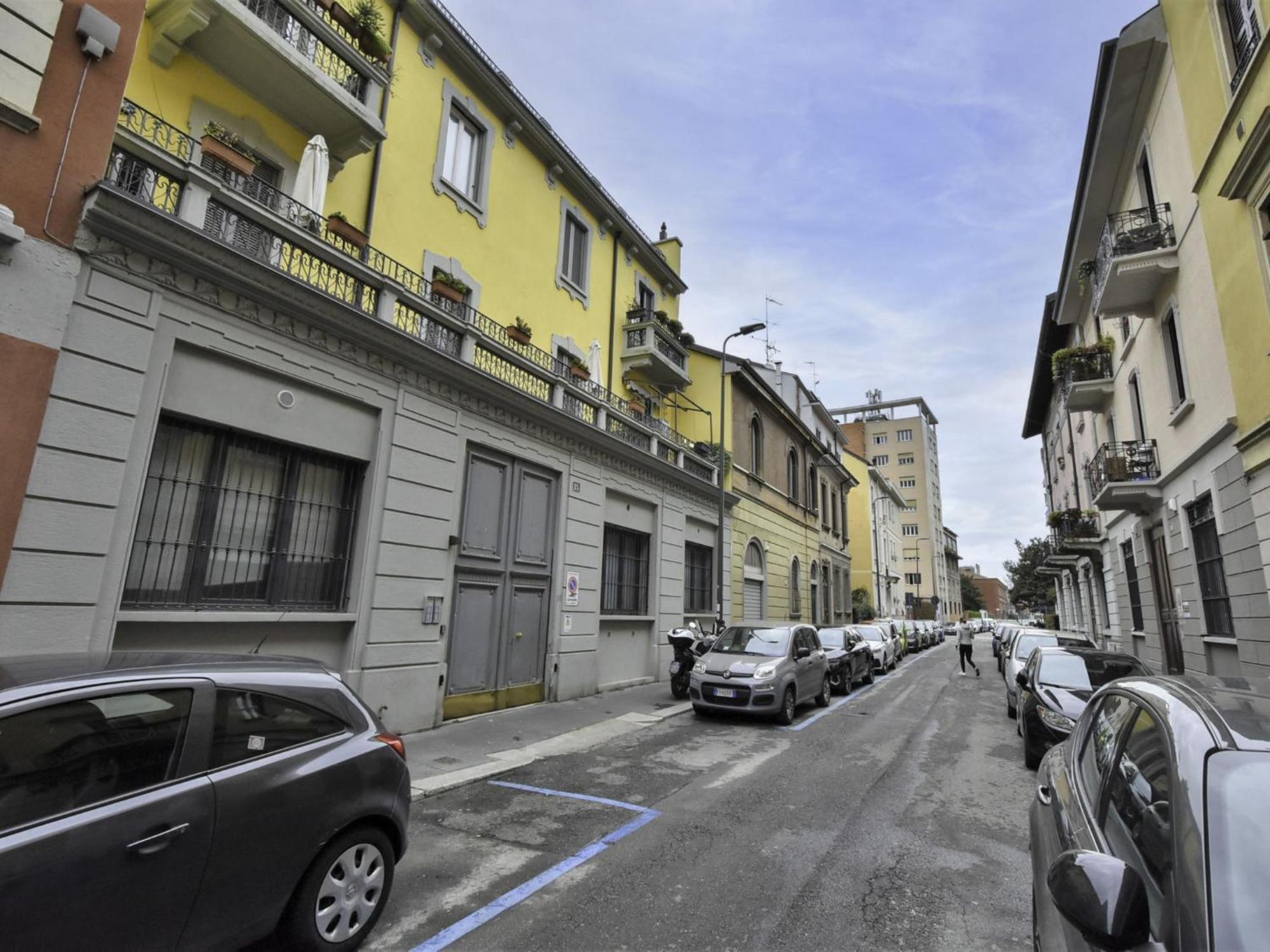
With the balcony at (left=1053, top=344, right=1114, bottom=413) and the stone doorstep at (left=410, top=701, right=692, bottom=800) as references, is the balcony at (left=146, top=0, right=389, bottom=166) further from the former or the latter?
the balcony at (left=1053, top=344, right=1114, bottom=413)

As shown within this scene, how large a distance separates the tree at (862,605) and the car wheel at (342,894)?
36.8 metres

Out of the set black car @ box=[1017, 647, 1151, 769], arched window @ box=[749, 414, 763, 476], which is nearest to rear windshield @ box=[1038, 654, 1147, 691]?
black car @ box=[1017, 647, 1151, 769]

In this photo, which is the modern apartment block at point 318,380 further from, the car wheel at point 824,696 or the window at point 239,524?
the car wheel at point 824,696

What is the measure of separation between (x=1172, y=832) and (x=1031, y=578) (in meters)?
52.6

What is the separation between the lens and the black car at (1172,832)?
165cm

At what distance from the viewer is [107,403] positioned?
6195 millimetres

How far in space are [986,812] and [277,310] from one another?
31.3ft

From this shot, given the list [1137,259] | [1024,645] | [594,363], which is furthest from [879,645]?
[594,363]

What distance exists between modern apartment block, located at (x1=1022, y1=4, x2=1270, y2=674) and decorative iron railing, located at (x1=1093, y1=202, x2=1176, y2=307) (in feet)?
0.09

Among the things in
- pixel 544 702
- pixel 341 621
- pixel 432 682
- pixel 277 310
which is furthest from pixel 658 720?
pixel 277 310

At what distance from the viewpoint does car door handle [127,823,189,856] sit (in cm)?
258

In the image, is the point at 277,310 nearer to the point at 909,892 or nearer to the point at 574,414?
the point at 574,414

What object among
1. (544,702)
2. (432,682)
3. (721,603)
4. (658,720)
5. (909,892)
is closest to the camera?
(909,892)

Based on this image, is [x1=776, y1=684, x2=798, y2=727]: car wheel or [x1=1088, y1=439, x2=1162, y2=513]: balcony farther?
[x1=1088, y1=439, x2=1162, y2=513]: balcony
